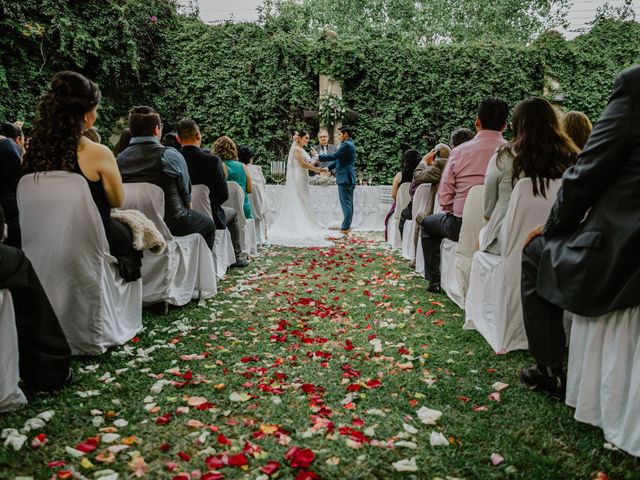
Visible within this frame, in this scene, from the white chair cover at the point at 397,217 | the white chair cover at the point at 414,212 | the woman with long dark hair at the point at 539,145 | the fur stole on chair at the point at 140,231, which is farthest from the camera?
the white chair cover at the point at 397,217

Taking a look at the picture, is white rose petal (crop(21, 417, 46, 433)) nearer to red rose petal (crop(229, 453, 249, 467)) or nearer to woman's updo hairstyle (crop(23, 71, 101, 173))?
red rose petal (crop(229, 453, 249, 467))

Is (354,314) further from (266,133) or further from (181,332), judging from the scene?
(266,133)

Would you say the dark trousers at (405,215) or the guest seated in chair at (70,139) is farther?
the dark trousers at (405,215)

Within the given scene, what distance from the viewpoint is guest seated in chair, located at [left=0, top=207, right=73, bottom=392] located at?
2.32 meters

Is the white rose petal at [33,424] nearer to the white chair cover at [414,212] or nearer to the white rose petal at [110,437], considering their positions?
the white rose petal at [110,437]

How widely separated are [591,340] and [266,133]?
1176 centimetres

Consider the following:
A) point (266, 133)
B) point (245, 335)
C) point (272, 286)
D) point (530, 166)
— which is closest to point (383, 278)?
point (272, 286)

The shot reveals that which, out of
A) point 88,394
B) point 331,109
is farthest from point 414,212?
point 331,109

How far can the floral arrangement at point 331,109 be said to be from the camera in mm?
12531

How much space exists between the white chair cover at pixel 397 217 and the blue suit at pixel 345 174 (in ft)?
5.31

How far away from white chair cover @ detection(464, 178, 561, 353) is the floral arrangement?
9.71 metres

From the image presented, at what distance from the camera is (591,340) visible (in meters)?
2.12

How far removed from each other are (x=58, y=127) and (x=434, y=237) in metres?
3.56

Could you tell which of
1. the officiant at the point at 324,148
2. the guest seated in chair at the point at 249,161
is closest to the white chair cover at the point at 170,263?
the guest seated in chair at the point at 249,161
